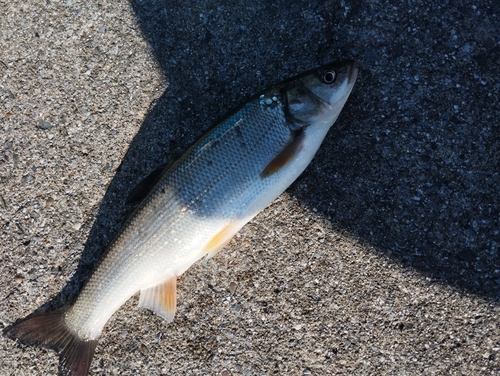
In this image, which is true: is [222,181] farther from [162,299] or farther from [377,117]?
[377,117]

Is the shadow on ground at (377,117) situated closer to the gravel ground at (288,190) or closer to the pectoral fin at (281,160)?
the gravel ground at (288,190)

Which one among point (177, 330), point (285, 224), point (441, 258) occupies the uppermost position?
point (285, 224)

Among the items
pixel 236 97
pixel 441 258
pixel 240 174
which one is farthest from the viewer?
pixel 236 97

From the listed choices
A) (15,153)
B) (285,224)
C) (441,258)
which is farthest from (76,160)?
(441,258)

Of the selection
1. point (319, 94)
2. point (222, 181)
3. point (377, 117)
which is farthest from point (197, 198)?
point (377, 117)

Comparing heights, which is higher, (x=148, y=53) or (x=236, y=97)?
(x=148, y=53)

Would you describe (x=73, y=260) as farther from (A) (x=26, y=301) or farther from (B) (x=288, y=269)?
(B) (x=288, y=269)

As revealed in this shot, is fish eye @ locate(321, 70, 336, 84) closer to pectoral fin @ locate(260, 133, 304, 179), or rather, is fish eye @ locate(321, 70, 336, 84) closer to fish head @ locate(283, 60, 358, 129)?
fish head @ locate(283, 60, 358, 129)

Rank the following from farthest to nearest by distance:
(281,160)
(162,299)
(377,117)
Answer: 1. (377,117)
2. (162,299)
3. (281,160)
